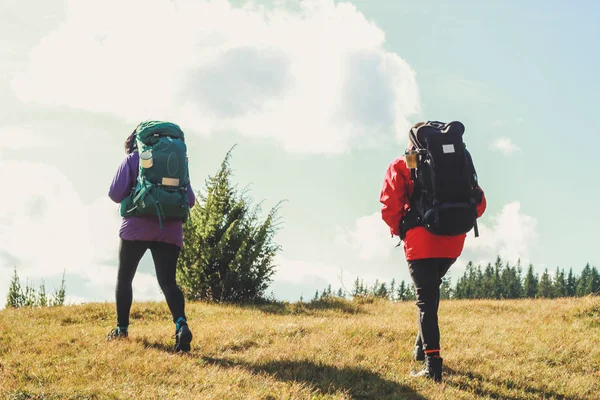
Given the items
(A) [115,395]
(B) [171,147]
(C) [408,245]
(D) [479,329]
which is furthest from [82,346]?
(D) [479,329]

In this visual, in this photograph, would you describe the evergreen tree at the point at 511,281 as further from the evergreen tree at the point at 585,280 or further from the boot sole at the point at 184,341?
the boot sole at the point at 184,341

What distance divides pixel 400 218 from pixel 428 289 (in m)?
0.88

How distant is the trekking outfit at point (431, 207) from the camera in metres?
6.25

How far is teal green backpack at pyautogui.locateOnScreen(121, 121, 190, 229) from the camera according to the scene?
23.0ft

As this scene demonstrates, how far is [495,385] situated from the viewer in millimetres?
6723

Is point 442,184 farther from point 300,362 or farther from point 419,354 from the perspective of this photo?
point 300,362

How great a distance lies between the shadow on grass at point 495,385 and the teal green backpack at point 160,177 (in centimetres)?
404

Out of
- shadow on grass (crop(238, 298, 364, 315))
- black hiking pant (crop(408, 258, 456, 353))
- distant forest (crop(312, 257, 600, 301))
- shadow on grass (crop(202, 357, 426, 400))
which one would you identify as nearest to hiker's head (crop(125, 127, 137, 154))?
shadow on grass (crop(202, 357, 426, 400))

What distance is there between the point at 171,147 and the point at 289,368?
10.5 feet

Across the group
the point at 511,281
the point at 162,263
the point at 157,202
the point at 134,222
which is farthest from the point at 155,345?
the point at 511,281


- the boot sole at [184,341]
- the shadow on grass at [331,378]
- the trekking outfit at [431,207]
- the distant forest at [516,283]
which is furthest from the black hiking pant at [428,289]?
the distant forest at [516,283]

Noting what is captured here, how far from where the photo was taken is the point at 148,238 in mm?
7184

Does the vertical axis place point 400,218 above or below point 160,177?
below

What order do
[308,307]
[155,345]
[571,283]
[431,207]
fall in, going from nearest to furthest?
[431,207] → [155,345] → [308,307] → [571,283]
